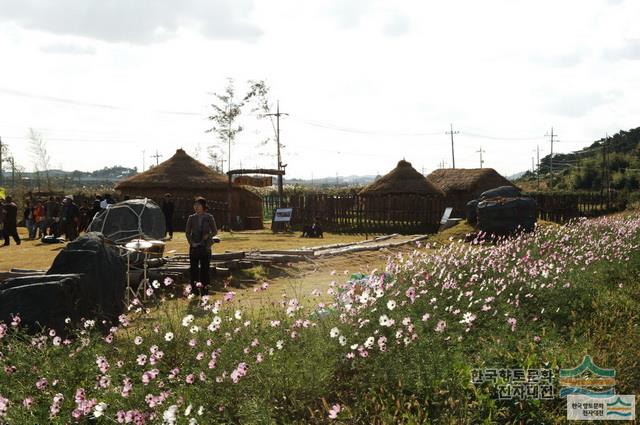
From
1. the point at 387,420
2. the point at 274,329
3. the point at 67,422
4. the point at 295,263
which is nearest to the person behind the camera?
the point at 387,420

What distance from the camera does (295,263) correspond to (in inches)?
562

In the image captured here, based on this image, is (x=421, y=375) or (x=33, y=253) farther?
(x=33, y=253)

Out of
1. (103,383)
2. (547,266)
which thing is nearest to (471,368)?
(103,383)

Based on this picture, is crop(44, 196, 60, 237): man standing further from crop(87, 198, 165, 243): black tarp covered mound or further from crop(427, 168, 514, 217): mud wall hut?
crop(427, 168, 514, 217): mud wall hut

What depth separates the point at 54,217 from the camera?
75.3 ft

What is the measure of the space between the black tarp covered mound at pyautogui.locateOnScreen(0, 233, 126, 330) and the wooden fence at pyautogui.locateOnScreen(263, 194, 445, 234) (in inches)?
797

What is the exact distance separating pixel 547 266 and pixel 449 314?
2212mm

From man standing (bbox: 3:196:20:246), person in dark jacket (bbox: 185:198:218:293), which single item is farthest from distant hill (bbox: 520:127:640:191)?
person in dark jacket (bbox: 185:198:218:293)

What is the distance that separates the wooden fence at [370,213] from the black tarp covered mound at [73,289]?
20249 millimetres

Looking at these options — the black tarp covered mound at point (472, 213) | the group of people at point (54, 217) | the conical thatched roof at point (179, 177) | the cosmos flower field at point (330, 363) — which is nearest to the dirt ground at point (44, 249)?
the group of people at point (54, 217)

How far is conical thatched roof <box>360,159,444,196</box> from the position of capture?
34.5m

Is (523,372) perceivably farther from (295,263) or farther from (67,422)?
(295,263)

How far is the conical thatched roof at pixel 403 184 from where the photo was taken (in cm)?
3447

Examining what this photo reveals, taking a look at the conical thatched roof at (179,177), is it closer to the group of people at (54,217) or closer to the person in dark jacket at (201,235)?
the group of people at (54,217)
